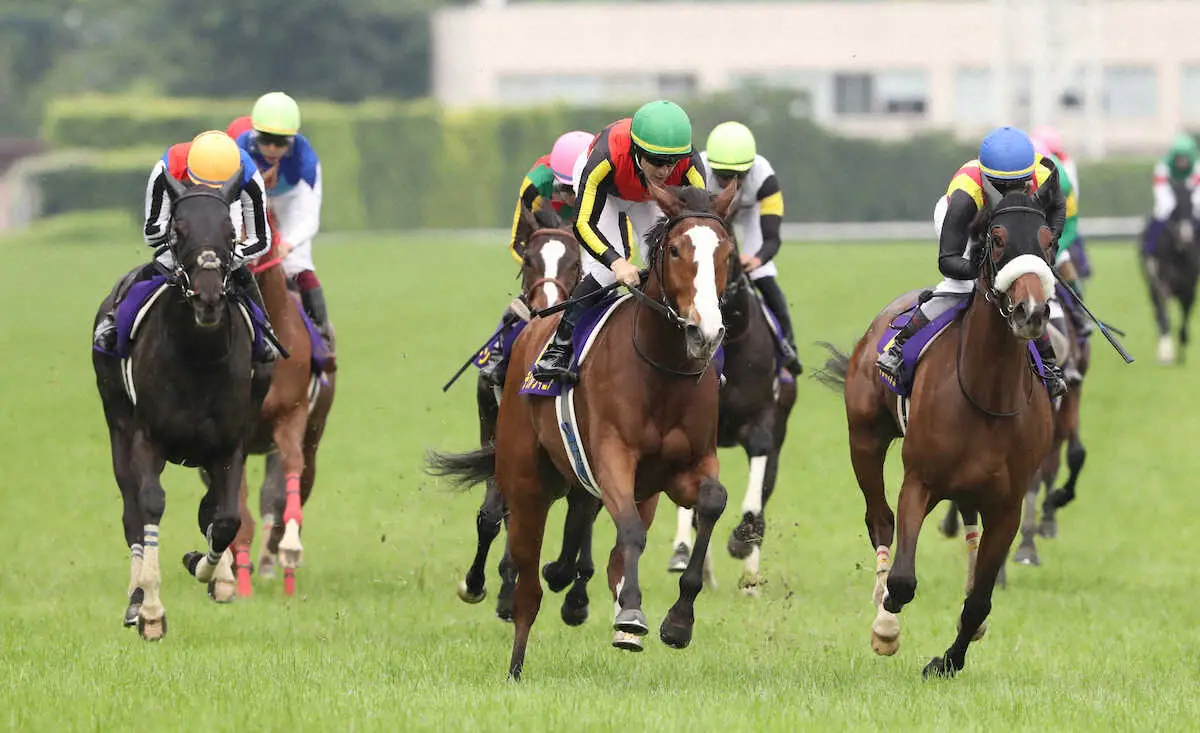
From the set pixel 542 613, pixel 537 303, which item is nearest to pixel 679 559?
pixel 542 613

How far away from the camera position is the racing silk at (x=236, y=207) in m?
10.1

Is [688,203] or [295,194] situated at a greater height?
[688,203]

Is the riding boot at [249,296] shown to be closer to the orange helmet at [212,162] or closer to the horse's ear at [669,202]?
the orange helmet at [212,162]

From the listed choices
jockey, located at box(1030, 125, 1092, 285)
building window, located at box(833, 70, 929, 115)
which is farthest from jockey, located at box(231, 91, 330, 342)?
building window, located at box(833, 70, 929, 115)

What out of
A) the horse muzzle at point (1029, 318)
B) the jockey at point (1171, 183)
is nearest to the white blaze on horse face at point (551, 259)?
the horse muzzle at point (1029, 318)

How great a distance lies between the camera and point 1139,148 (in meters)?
67.2

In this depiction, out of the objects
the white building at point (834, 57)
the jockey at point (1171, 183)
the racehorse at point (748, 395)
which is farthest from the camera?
the white building at point (834, 57)

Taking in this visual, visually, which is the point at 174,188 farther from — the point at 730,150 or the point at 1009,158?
the point at 1009,158

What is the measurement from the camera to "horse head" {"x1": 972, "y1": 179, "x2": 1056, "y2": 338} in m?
8.30

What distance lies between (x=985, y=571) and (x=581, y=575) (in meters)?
2.35

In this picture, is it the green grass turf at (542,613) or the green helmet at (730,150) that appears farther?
the green helmet at (730,150)

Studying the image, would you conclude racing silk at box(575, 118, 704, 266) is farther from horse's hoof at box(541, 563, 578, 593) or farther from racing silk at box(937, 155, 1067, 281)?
horse's hoof at box(541, 563, 578, 593)

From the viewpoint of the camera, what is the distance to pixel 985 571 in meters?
9.19

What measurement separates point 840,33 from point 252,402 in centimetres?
5947
